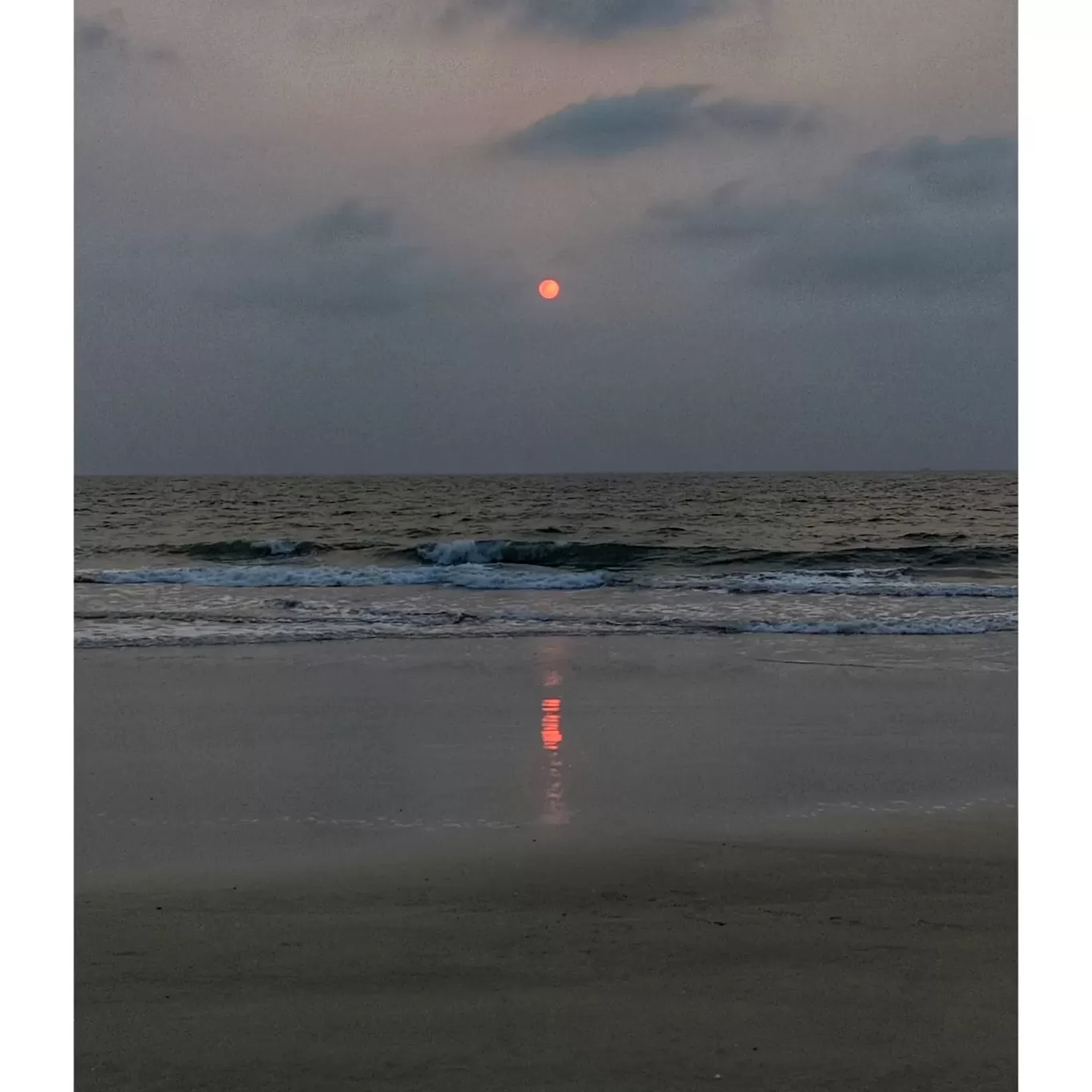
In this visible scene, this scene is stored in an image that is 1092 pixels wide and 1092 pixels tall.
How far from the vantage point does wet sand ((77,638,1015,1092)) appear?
2320 mm

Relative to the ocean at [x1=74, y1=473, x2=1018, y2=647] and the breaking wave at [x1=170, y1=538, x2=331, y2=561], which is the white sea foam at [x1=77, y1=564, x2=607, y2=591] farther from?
the breaking wave at [x1=170, y1=538, x2=331, y2=561]

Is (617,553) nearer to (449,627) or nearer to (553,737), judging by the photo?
(449,627)

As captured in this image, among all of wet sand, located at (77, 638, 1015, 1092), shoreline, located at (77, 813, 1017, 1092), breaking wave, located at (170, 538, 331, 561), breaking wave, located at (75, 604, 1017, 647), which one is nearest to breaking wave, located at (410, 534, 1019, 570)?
breaking wave, located at (170, 538, 331, 561)

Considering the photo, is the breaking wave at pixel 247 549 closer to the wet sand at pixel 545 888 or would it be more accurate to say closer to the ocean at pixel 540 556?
the ocean at pixel 540 556

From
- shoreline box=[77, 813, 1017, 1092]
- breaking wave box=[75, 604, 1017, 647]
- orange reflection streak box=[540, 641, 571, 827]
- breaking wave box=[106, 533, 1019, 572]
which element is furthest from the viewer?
breaking wave box=[106, 533, 1019, 572]

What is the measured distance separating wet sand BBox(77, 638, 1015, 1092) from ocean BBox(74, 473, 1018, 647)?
3.31 metres

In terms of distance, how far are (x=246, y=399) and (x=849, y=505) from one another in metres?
13.1

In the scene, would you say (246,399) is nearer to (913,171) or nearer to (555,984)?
(913,171)

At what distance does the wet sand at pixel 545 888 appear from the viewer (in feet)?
7.61

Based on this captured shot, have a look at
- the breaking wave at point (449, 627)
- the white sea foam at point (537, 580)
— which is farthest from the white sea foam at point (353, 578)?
the breaking wave at point (449, 627)

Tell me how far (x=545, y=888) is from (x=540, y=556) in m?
14.1

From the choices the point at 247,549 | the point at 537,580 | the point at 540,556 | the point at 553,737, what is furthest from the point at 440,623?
the point at 247,549

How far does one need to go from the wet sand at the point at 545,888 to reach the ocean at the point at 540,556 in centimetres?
331

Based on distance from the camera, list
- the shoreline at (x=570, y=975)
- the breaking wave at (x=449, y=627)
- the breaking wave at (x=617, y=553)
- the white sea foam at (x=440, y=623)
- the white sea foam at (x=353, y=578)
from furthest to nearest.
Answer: the breaking wave at (x=617, y=553) → the white sea foam at (x=353, y=578) → the white sea foam at (x=440, y=623) → the breaking wave at (x=449, y=627) → the shoreline at (x=570, y=975)
